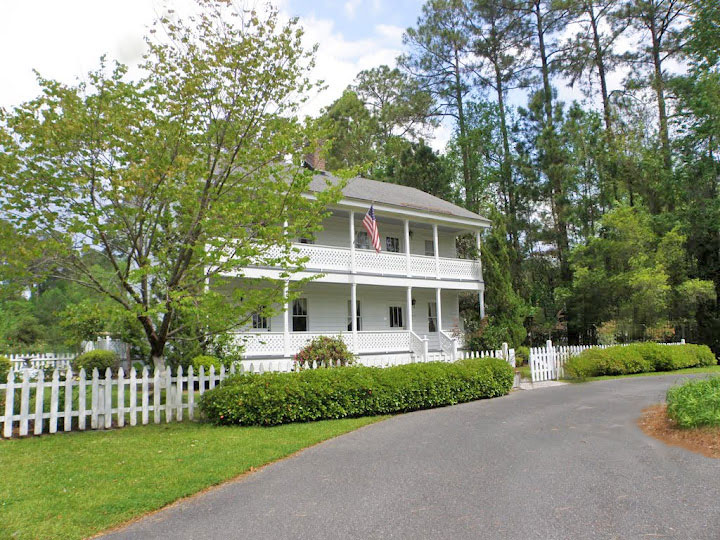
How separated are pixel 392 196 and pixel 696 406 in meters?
17.5

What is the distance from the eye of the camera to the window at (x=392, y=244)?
77.3 ft

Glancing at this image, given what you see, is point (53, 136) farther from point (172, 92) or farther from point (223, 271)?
point (223, 271)

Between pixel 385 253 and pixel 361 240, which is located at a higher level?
pixel 361 240

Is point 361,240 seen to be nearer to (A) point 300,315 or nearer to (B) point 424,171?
(A) point 300,315

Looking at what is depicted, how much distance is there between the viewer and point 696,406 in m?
7.69

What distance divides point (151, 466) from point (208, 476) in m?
0.94

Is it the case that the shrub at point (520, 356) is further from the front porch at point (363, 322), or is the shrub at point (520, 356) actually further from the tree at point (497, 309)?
the front porch at point (363, 322)

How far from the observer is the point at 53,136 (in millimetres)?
8039

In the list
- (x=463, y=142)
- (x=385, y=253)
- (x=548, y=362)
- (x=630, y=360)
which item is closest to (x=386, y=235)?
(x=385, y=253)

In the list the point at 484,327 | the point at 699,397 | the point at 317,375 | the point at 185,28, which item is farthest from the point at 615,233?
the point at 185,28

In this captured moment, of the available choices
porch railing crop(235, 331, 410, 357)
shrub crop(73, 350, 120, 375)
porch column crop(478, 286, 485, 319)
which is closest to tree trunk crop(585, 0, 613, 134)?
porch column crop(478, 286, 485, 319)

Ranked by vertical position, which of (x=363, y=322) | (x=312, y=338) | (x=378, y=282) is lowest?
(x=312, y=338)

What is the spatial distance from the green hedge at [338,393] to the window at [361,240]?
10459 mm

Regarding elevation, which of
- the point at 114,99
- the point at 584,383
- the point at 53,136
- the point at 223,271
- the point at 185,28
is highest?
the point at 185,28
